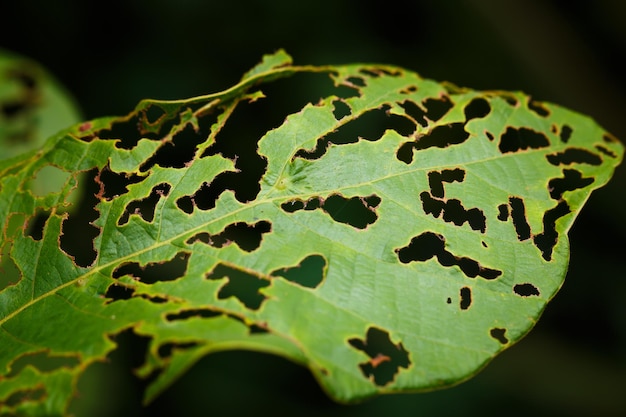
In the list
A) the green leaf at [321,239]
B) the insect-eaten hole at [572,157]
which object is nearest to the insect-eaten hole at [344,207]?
the green leaf at [321,239]

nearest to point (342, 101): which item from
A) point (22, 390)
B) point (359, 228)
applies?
point (359, 228)

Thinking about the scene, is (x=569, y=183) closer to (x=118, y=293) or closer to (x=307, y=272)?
(x=307, y=272)

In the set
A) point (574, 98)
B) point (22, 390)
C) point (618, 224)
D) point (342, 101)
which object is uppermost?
Answer: point (342, 101)

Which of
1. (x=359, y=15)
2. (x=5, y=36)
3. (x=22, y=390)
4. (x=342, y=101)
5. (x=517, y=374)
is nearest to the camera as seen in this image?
(x=22, y=390)

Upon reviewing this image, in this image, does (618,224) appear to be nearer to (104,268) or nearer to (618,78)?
(618,78)

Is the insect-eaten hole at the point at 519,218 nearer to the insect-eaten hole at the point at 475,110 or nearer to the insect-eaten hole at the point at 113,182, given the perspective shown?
the insect-eaten hole at the point at 475,110
